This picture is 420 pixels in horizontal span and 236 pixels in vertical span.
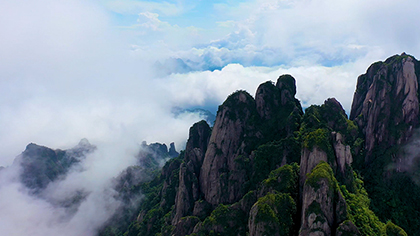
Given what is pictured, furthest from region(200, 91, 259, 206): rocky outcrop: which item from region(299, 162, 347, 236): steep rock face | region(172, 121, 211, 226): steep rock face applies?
region(299, 162, 347, 236): steep rock face

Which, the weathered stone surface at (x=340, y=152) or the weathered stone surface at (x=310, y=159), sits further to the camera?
the weathered stone surface at (x=340, y=152)

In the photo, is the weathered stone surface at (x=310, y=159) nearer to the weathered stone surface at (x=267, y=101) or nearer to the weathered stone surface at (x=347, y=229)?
the weathered stone surface at (x=347, y=229)

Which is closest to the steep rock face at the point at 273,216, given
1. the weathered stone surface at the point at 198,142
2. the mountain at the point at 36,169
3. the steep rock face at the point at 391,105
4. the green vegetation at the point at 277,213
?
the green vegetation at the point at 277,213

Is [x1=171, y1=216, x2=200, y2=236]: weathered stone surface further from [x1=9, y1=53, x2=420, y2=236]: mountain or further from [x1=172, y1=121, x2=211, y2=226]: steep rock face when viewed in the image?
[x1=172, y1=121, x2=211, y2=226]: steep rock face

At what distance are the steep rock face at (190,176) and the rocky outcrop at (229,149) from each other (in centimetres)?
311

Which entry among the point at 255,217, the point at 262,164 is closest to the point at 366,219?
the point at 255,217

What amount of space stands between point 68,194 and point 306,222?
18218 cm

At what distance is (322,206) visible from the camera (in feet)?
131

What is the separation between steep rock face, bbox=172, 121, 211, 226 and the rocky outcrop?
3.11 metres

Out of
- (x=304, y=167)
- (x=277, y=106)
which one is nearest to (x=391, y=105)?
(x=277, y=106)

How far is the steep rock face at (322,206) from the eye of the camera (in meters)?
38.7

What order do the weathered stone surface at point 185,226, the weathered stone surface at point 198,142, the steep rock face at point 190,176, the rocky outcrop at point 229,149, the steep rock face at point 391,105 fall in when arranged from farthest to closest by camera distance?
the weathered stone surface at point 198,142
the steep rock face at point 190,176
the rocky outcrop at point 229,149
the weathered stone surface at point 185,226
the steep rock face at point 391,105

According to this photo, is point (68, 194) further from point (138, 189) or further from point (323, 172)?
point (323, 172)

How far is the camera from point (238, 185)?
6919 cm
